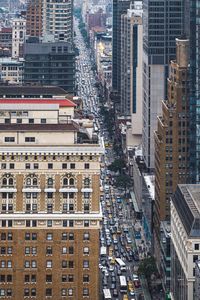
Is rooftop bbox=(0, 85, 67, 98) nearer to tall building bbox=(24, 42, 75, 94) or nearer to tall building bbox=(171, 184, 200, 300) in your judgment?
tall building bbox=(171, 184, 200, 300)

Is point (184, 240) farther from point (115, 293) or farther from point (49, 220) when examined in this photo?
point (49, 220)

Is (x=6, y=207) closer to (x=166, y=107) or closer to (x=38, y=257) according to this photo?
(x=38, y=257)

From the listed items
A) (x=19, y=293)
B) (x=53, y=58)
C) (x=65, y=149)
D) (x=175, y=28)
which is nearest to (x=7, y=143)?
(x=65, y=149)

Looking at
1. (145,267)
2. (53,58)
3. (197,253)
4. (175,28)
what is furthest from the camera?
(53,58)

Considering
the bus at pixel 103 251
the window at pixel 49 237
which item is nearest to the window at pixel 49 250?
the window at pixel 49 237

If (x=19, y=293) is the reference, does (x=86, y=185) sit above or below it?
above

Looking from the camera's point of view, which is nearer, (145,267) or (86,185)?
(86,185)
